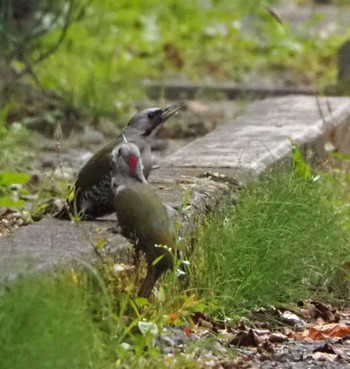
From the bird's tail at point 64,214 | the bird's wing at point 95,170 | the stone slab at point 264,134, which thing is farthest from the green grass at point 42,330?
the stone slab at point 264,134

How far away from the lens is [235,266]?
554 cm

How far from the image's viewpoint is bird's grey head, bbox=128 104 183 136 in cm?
639

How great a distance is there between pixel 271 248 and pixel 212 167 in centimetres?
109

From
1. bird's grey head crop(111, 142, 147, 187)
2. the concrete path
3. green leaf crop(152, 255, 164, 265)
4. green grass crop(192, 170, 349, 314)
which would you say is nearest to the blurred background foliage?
the concrete path

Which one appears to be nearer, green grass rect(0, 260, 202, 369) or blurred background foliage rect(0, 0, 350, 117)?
green grass rect(0, 260, 202, 369)

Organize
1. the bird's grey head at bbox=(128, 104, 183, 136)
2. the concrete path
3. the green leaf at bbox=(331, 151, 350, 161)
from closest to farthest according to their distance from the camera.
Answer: the concrete path → the bird's grey head at bbox=(128, 104, 183, 136) → the green leaf at bbox=(331, 151, 350, 161)

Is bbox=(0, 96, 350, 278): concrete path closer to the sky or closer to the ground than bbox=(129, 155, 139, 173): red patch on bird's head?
closer to the ground

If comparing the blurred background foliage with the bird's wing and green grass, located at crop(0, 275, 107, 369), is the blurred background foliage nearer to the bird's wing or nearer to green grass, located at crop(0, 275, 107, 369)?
the bird's wing

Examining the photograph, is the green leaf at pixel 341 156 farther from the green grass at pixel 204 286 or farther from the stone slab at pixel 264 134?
the green grass at pixel 204 286

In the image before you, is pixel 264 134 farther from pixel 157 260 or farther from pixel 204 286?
pixel 157 260

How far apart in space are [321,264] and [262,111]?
302 cm

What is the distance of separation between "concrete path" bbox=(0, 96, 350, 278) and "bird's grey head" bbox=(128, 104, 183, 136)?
0.76ft

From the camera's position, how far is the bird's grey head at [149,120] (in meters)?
6.39

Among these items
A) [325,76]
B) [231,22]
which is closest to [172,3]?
[231,22]
